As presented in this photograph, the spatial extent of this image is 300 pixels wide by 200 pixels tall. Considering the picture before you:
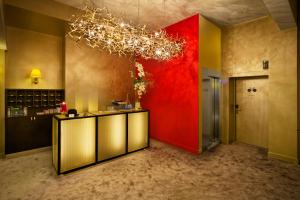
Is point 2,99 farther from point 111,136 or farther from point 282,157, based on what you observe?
point 282,157

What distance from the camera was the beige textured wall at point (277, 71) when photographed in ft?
12.9

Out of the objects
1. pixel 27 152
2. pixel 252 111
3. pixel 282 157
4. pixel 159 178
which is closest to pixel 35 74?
pixel 27 152

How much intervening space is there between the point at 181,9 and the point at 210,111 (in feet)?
10.0

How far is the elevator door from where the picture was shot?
4957 millimetres

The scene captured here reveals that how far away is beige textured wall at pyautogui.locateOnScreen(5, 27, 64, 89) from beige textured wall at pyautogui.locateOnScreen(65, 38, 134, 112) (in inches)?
23.5

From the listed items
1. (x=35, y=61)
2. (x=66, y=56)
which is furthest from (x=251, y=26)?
(x=35, y=61)

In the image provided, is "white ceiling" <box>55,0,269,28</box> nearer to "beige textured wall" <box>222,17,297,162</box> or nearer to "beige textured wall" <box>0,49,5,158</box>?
"beige textured wall" <box>222,17,297,162</box>

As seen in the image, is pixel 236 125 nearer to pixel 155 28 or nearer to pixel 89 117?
pixel 155 28

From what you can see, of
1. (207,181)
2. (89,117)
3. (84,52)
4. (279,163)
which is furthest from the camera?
(84,52)

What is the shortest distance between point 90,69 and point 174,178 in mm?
3944

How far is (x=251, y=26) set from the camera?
485cm

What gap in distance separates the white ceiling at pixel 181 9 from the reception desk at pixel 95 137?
2.61m

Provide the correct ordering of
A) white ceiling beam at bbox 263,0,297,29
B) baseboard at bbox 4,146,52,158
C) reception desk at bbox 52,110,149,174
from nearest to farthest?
white ceiling beam at bbox 263,0,297,29
reception desk at bbox 52,110,149,174
baseboard at bbox 4,146,52,158

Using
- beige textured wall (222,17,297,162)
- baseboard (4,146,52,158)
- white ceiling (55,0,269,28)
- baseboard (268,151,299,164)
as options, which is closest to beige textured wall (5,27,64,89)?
white ceiling (55,0,269,28)
